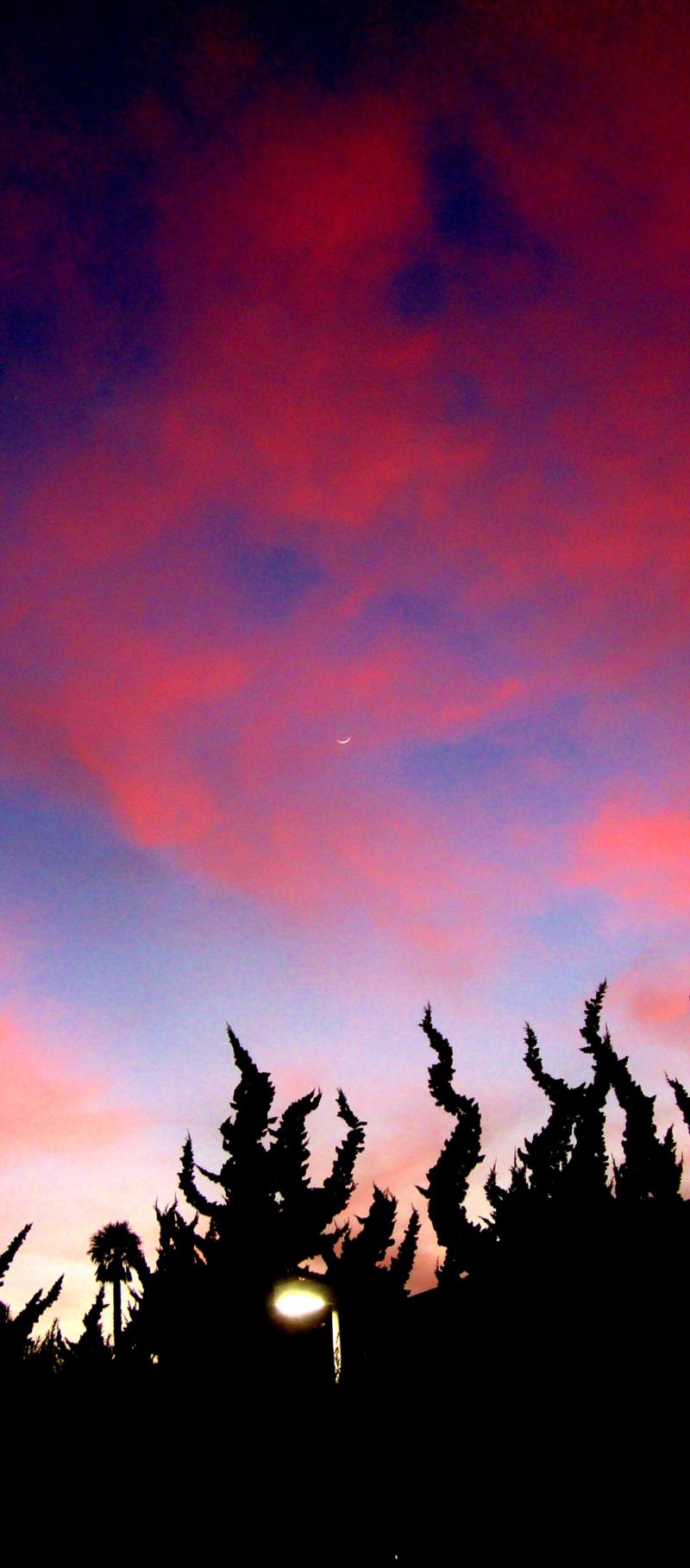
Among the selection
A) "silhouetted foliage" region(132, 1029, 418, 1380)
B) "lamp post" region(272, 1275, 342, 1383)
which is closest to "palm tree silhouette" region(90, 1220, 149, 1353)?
"silhouetted foliage" region(132, 1029, 418, 1380)

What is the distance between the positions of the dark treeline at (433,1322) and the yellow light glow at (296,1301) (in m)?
0.13

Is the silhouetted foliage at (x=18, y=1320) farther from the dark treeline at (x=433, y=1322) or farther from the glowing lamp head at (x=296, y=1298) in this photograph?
the glowing lamp head at (x=296, y=1298)

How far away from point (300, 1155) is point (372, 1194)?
18.4 feet

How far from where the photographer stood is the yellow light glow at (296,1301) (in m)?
8.87

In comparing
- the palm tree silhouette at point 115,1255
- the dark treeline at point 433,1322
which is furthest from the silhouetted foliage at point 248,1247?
the palm tree silhouette at point 115,1255

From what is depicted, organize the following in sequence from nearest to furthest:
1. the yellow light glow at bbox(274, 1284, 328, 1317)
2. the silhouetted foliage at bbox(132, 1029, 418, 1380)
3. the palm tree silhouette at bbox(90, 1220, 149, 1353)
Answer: the yellow light glow at bbox(274, 1284, 328, 1317), the silhouetted foliage at bbox(132, 1029, 418, 1380), the palm tree silhouette at bbox(90, 1220, 149, 1353)

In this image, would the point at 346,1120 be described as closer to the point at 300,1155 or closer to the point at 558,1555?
the point at 300,1155

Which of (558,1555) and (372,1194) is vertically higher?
(372,1194)

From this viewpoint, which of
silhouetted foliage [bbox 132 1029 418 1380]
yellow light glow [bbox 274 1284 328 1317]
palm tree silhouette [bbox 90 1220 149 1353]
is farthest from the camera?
palm tree silhouette [bbox 90 1220 149 1353]

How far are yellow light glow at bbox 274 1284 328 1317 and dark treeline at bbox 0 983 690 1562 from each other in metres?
0.13

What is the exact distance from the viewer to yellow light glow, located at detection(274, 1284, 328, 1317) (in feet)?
29.1

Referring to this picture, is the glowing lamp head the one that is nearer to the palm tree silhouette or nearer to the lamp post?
the lamp post

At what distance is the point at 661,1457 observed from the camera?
9648mm

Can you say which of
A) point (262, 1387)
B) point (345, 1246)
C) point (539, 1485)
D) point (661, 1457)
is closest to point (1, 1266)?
point (345, 1246)
